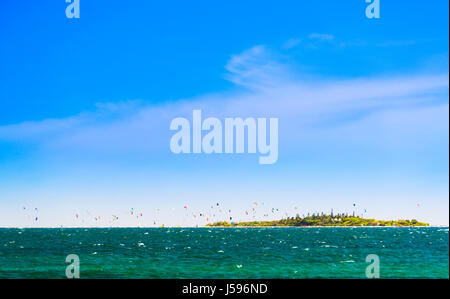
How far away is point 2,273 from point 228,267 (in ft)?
80.5

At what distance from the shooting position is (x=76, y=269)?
4644 centimetres

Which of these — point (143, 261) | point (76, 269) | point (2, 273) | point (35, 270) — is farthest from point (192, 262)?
point (2, 273)

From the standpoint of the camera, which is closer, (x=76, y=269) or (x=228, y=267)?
(x=76, y=269)
